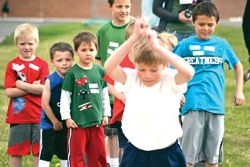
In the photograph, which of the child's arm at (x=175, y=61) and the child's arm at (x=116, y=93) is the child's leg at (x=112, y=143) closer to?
the child's arm at (x=116, y=93)

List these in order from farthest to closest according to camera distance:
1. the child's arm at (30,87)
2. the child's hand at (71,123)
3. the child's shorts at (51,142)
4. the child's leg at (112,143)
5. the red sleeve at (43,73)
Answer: the child's leg at (112,143)
the red sleeve at (43,73)
the child's arm at (30,87)
the child's shorts at (51,142)
the child's hand at (71,123)

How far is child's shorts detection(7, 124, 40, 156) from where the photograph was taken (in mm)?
8016

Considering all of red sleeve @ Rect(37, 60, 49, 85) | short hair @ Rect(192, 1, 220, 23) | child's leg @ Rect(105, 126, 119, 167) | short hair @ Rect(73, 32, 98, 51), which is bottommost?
child's leg @ Rect(105, 126, 119, 167)

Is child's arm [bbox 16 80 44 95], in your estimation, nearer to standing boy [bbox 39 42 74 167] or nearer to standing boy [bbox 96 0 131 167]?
standing boy [bbox 39 42 74 167]

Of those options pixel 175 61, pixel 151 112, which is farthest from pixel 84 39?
pixel 175 61

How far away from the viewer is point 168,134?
236 inches

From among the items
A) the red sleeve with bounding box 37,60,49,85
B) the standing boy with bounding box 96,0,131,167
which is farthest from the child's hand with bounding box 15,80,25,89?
the standing boy with bounding box 96,0,131,167

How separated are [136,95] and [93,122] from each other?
1.45 m

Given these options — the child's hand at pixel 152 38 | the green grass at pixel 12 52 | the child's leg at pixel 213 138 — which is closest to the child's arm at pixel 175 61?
the child's hand at pixel 152 38

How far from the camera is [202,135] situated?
296 inches

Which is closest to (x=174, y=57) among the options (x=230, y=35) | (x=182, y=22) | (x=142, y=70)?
(x=142, y=70)

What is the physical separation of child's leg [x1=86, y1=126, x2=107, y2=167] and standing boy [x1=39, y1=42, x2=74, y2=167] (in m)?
0.34

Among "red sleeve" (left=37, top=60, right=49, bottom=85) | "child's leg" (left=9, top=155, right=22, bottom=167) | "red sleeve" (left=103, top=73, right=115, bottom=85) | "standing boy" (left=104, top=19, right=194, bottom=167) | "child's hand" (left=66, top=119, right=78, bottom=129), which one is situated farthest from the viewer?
"child's leg" (left=9, top=155, right=22, bottom=167)

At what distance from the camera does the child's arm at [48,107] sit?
748 cm
